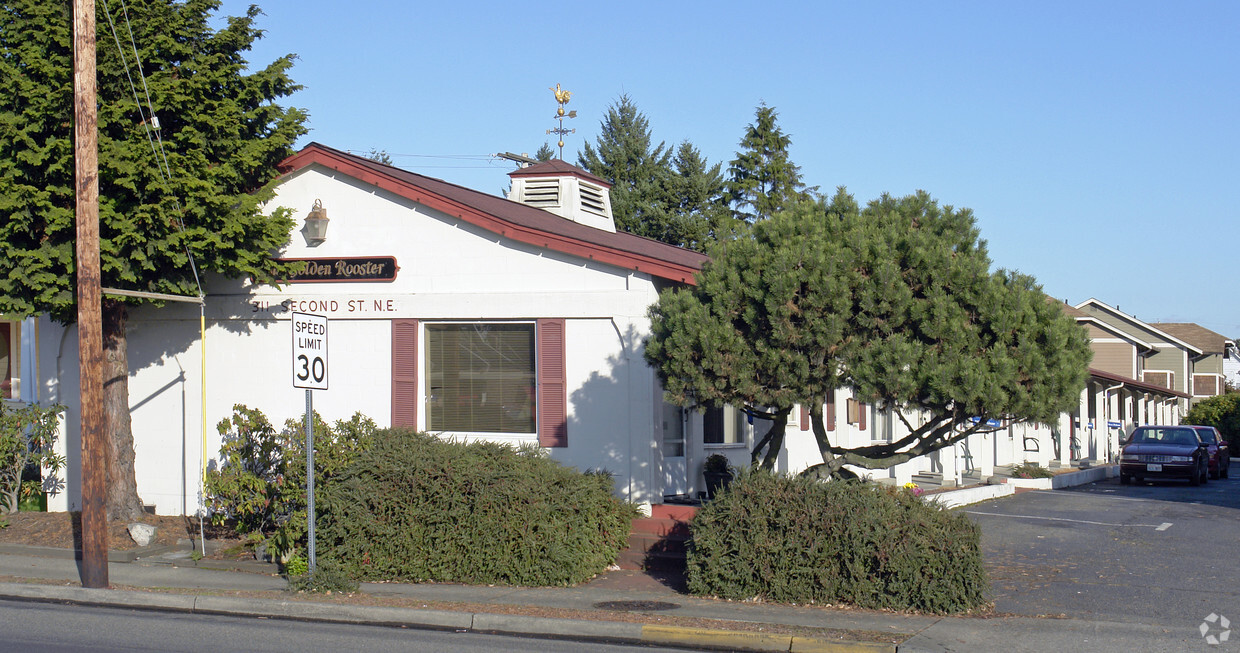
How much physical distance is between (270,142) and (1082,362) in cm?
993

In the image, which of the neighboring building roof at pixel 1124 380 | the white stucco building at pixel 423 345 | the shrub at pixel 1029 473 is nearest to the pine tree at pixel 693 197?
the neighboring building roof at pixel 1124 380

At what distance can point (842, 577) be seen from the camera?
980cm

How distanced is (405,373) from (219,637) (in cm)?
552

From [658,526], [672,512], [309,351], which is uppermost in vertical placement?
[309,351]

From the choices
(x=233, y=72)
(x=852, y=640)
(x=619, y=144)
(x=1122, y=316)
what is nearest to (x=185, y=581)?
(x=233, y=72)

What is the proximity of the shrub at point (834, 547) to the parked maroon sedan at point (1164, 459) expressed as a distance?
17.6 m

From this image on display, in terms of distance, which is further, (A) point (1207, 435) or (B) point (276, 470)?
(A) point (1207, 435)

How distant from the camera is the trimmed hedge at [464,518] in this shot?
1097 centimetres

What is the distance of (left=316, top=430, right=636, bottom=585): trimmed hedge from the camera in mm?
10969

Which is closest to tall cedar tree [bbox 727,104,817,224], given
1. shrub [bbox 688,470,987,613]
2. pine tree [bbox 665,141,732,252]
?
pine tree [bbox 665,141,732,252]

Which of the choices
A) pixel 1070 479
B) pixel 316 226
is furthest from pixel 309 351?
pixel 1070 479

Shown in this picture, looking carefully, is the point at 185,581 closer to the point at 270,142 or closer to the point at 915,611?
the point at 270,142

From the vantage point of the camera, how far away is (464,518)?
11117 millimetres

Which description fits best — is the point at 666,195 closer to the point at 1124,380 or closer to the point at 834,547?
the point at 1124,380
